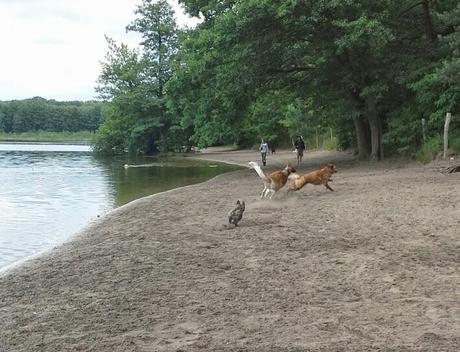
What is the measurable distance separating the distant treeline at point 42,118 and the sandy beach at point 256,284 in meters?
143

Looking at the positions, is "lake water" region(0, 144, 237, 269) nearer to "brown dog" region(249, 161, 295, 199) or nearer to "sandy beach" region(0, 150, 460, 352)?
"sandy beach" region(0, 150, 460, 352)

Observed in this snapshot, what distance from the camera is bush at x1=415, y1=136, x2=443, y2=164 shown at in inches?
851

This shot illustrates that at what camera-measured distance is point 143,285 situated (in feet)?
23.1

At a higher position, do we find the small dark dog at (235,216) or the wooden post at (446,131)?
the wooden post at (446,131)

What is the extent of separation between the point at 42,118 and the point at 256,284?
499 ft

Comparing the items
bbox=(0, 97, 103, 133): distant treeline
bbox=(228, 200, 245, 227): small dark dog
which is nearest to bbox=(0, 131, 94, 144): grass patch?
bbox=(0, 97, 103, 133): distant treeline

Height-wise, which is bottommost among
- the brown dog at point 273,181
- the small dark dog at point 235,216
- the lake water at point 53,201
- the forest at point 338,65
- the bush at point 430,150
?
the lake water at point 53,201

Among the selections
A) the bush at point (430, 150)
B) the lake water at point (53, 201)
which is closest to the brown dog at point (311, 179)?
the lake water at point (53, 201)

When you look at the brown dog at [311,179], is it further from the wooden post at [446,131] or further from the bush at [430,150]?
the bush at [430,150]

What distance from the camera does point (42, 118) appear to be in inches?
5891

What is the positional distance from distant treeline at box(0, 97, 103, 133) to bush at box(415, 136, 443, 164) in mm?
133030

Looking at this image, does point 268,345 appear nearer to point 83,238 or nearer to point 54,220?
point 83,238

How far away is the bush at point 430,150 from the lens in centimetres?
2161

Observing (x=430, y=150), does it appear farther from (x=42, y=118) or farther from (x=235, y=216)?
(x=42, y=118)
